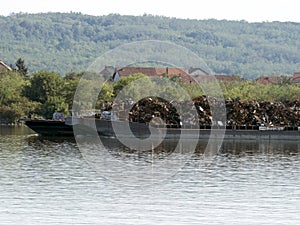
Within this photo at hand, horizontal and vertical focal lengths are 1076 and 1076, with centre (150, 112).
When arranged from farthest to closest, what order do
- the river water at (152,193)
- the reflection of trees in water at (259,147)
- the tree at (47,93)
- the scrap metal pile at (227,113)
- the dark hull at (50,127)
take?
the tree at (47,93) → the scrap metal pile at (227,113) → the dark hull at (50,127) → the reflection of trees in water at (259,147) → the river water at (152,193)

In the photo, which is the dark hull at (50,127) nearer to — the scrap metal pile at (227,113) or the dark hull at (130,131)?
the dark hull at (130,131)

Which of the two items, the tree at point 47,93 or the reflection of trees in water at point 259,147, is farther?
the tree at point 47,93

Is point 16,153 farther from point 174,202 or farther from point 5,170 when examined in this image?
point 174,202

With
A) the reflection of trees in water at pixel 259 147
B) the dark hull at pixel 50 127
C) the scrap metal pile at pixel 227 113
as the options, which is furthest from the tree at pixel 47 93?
the reflection of trees in water at pixel 259 147

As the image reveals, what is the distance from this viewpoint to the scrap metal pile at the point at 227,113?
236 ft

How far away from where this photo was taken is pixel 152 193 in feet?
106

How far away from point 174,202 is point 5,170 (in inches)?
407

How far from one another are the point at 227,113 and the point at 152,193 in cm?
4174

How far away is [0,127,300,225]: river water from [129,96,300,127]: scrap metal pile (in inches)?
943

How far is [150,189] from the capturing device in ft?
110

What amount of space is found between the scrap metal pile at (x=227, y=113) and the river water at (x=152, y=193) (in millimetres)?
23941

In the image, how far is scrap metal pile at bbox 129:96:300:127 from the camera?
72000 millimetres

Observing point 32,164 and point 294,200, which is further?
point 32,164

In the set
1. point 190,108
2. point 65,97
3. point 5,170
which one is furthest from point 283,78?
point 5,170
